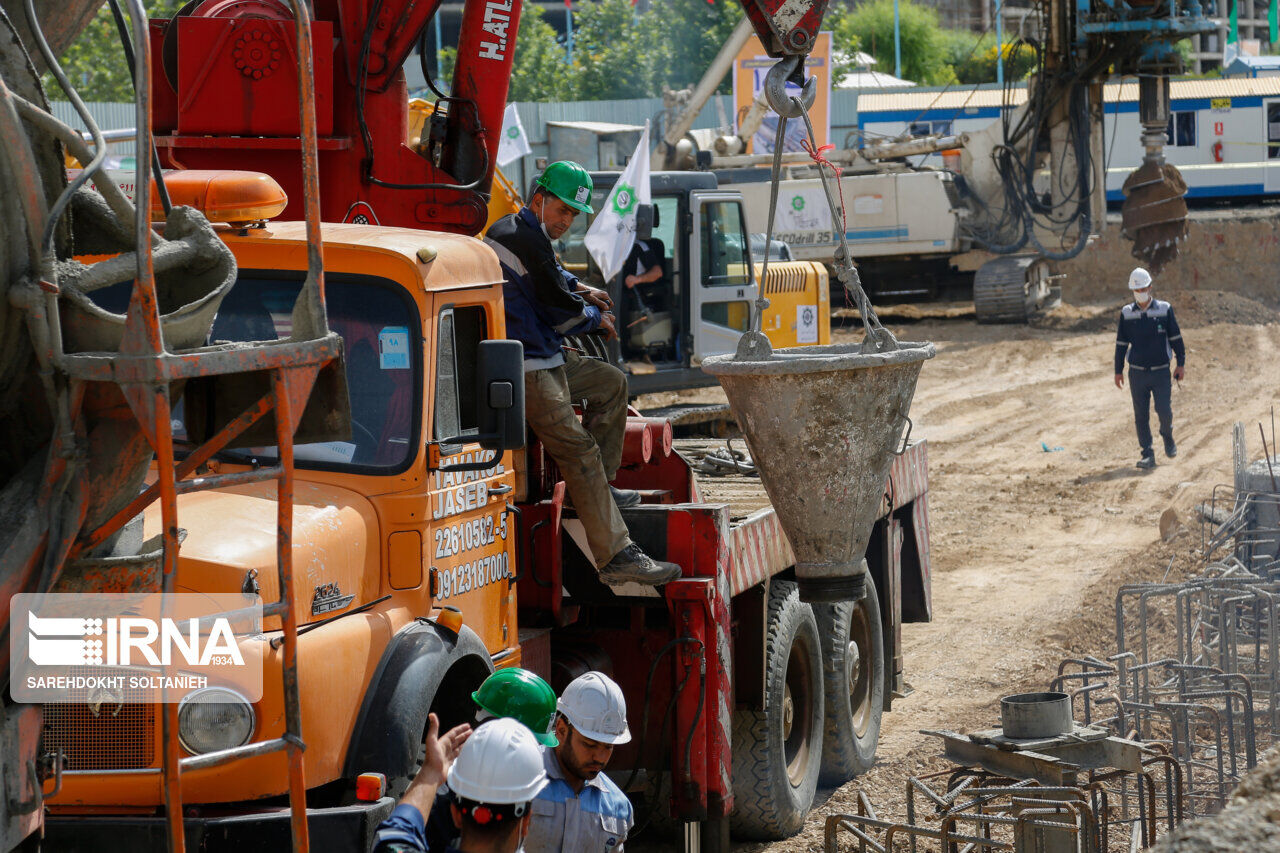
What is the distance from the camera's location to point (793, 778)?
7570mm

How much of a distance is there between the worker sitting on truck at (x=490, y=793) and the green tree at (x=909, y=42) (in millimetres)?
54887

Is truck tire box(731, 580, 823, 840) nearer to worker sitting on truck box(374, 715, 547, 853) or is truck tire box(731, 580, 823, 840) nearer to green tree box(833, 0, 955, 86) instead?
worker sitting on truck box(374, 715, 547, 853)

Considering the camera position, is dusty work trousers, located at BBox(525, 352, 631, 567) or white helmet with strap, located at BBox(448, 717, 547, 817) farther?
dusty work trousers, located at BBox(525, 352, 631, 567)

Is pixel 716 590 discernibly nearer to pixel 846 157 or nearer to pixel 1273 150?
pixel 846 157

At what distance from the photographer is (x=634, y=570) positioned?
622 cm

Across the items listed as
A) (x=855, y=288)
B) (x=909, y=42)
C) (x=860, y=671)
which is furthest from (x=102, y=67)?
(x=909, y=42)

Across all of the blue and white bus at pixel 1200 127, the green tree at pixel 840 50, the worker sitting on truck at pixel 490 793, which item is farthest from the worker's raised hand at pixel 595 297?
the green tree at pixel 840 50

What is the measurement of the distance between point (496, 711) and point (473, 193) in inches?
170

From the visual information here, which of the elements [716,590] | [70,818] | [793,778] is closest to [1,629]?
[70,818]

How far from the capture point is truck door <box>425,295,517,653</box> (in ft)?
17.0

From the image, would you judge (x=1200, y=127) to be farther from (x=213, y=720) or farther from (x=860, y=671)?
(x=213, y=720)

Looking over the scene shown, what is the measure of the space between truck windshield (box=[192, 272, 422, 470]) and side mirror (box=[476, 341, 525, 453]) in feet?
0.82

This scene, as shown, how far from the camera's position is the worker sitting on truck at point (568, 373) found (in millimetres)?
6016

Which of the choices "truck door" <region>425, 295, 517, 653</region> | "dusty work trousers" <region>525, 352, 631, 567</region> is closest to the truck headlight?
"truck door" <region>425, 295, 517, 653</region>
